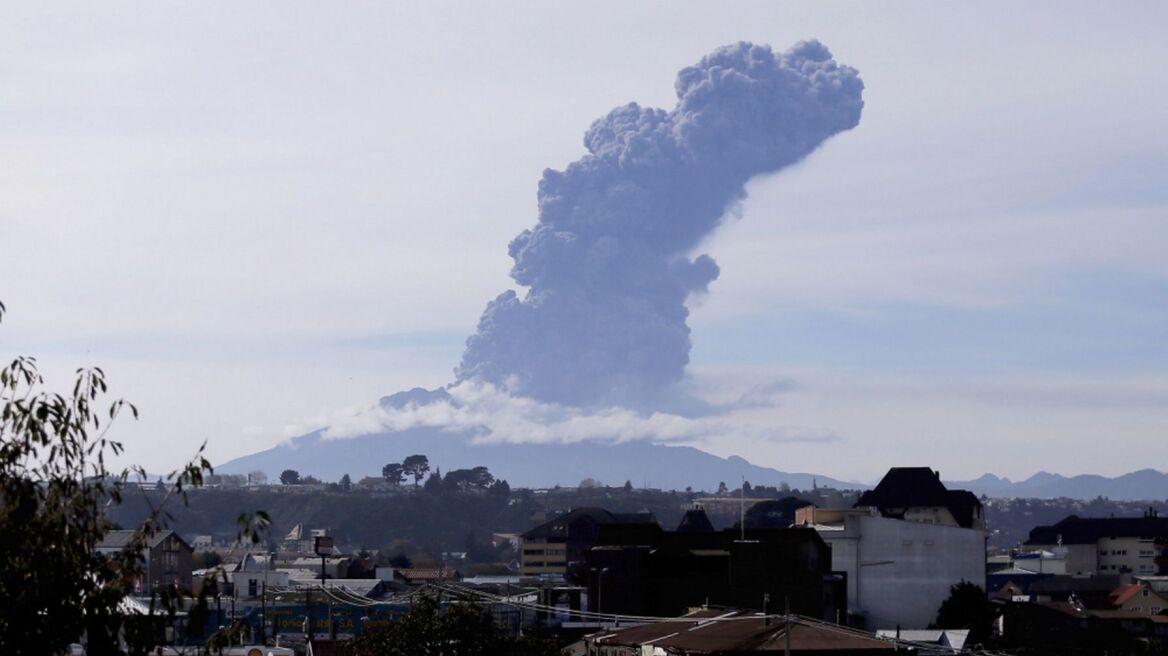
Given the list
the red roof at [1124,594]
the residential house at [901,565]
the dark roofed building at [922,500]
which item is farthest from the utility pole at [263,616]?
the dark roofed building at [922,500]

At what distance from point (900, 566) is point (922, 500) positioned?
6701 cm

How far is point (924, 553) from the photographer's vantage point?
401ft

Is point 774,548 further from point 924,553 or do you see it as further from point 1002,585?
point 1002,585

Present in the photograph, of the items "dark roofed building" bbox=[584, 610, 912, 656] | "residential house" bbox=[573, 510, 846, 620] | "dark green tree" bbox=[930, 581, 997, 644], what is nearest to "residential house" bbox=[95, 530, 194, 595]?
"residential house" bbox=[573, 510, 846, 620]

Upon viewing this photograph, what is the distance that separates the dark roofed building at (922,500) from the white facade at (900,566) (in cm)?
5885

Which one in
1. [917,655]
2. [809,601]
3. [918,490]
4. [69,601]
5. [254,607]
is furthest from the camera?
[918,490]

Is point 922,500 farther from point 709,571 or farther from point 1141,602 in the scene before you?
point 709,571

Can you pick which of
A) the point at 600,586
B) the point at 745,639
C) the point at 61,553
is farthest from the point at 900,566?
the point at 61,553

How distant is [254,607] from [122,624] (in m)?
96.6

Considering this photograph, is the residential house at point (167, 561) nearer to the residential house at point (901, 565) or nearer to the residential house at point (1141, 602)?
the residential house at point (901, 565)

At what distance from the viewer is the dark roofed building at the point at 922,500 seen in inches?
7274

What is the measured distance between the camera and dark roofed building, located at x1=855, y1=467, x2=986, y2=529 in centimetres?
18475

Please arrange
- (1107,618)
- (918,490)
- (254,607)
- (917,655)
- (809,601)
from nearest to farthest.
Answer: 1. (917,655)
2. (809,601)
3. (254,607)
4. (1107,618)
5. (918,490)

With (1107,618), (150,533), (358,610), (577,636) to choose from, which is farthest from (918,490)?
(150,533)
